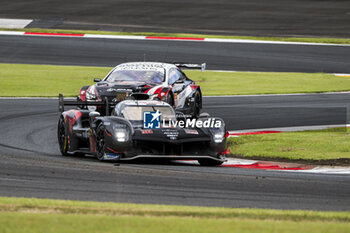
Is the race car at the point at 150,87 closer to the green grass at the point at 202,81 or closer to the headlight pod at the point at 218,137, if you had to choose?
the headlight pod at the point at 218,137

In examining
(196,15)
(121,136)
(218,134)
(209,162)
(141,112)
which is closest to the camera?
(121,136)

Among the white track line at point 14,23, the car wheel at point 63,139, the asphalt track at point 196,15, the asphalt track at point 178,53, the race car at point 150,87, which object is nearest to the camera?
the car wheel at point 63,139

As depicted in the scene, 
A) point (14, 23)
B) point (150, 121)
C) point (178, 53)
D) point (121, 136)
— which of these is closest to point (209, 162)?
point (150, 121)

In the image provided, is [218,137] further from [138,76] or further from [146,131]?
[138,76]

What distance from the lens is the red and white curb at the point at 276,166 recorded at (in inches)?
502

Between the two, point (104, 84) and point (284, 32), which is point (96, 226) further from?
point (284, 32)

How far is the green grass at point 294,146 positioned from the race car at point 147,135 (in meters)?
1.49

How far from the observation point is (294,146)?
15.4 meters

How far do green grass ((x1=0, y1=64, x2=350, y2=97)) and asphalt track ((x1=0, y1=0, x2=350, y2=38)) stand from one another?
7105 mm

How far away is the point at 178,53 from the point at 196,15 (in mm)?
9578

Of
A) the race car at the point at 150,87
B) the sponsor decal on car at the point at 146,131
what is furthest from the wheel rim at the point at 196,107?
the sponsor decal on car at the point at 146,131

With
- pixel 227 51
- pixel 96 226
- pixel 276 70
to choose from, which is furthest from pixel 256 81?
pixel 96 226

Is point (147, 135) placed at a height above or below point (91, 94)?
above

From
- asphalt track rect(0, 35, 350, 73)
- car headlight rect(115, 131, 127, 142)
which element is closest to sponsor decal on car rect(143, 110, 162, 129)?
car headlight rect(115, 131, 127, 142)
